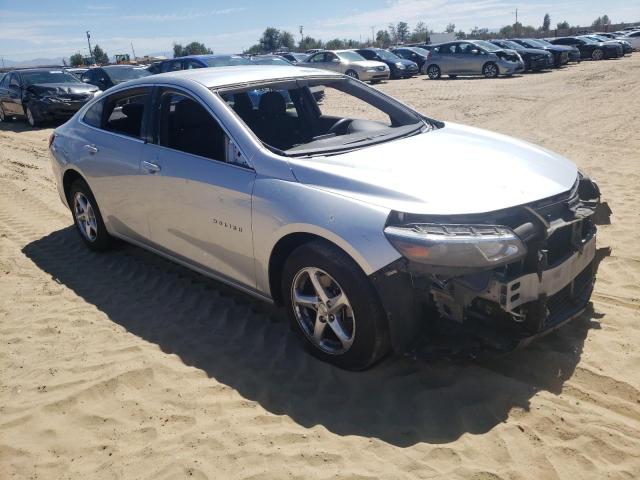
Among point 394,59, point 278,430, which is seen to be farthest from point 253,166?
point 394,59

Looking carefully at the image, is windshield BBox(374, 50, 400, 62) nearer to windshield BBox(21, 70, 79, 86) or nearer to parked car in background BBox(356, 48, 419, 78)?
parked car in background BBox(356, 48, 419, 78)

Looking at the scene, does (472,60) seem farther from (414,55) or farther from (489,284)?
(489,284)

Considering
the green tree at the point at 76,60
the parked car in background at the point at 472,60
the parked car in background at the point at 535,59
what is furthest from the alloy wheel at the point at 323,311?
the green tree at the point at 76,60

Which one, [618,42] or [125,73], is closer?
[125,73]

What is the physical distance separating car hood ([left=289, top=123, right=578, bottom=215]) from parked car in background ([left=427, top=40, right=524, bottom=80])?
21.9 meters

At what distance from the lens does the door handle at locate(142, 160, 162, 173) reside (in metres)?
4.23

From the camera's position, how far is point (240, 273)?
3783mm

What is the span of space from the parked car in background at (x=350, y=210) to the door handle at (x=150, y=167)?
0.01m

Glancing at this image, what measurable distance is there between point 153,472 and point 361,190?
1.76 m

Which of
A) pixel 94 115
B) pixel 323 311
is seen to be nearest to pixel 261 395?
pixel 323 311

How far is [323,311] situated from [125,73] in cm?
1676

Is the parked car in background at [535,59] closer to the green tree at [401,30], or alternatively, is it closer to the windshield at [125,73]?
the windshield at [125,73]

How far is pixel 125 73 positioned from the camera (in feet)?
58.5

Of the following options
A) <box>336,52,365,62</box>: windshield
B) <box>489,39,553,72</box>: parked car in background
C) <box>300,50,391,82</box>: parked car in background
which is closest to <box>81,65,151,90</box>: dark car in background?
<box>300,50,391,82</box>: parked car in background
